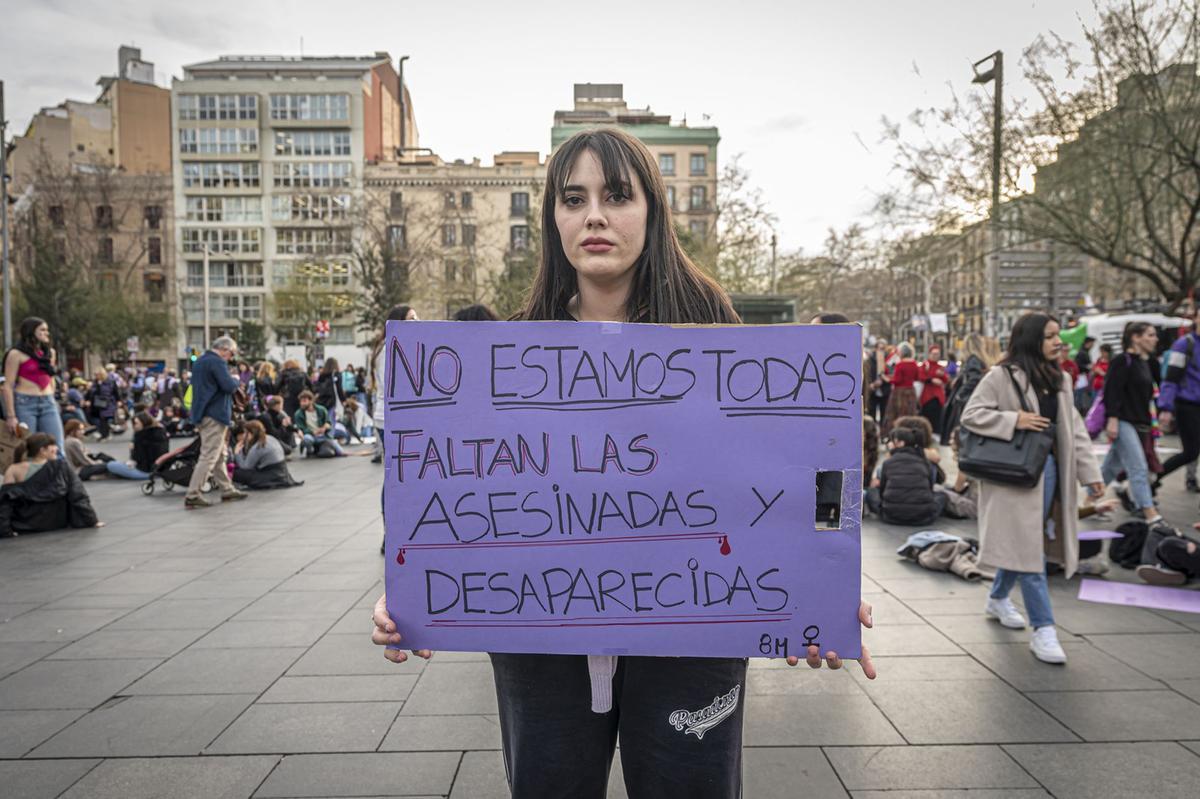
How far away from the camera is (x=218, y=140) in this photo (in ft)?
211

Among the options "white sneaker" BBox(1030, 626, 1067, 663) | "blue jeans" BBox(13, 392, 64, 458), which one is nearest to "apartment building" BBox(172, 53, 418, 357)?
"blue jeans" BBox(13, 392, 64, 458)

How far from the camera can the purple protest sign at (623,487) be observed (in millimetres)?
1800

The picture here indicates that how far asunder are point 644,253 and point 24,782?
10.3 ft

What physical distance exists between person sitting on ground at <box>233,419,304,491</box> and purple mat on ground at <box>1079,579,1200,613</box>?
9.80 m

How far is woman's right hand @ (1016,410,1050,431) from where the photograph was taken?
452cm

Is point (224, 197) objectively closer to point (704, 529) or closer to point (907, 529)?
point (907, 529)

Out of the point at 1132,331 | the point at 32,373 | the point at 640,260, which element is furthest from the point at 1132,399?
the point at 32,373

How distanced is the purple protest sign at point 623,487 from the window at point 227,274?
6927cm

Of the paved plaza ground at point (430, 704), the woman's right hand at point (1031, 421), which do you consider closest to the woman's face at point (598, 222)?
the paved plaza ground at point (430, 704)

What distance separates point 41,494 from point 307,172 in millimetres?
62274

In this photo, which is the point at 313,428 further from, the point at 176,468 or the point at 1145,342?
the point at 1145,342

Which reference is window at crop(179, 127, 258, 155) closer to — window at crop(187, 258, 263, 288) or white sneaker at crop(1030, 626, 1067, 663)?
window at crop(187, 258, 263, 288)

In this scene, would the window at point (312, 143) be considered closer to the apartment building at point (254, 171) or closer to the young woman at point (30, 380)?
the apartment building at point (254, 171)

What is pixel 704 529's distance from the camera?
183 centimetres
